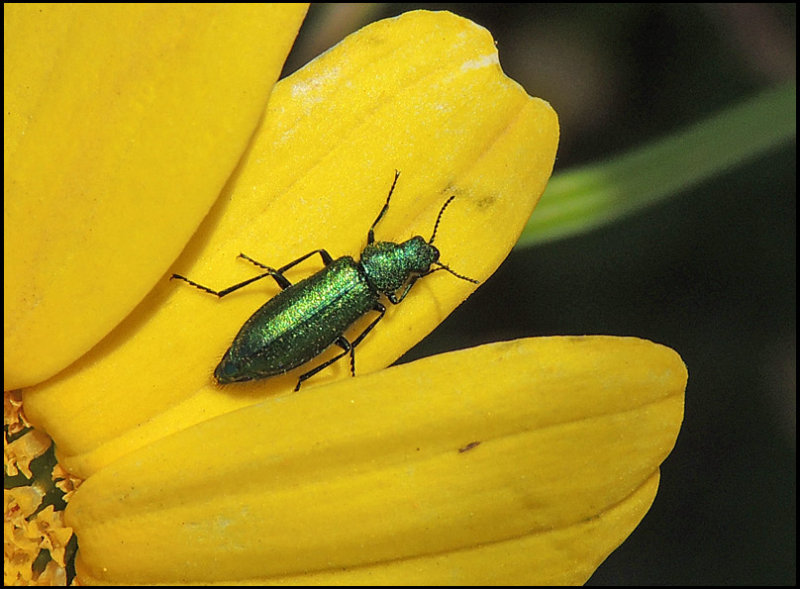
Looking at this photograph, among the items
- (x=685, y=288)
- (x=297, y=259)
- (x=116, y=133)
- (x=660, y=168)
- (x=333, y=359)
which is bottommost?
(x=685, y=288)

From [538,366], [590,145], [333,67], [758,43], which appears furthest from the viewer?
[590,145]

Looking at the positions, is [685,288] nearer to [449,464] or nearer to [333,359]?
[333,359]

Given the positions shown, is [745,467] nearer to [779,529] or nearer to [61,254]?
[779,529]

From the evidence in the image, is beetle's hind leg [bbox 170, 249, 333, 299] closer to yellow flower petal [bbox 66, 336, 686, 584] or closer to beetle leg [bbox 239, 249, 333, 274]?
beetle leg [bbox 239, 249, 333, 274]

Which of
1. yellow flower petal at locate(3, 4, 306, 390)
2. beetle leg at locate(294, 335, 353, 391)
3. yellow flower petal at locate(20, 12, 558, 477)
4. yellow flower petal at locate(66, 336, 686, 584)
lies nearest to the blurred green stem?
yellow flower petal at locate(20, 12, 558, 477)

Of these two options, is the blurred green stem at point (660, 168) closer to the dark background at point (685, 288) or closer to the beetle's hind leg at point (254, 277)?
the dark background at point (685, 288)

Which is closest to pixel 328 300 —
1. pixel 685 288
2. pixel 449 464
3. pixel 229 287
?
pixel 229 287

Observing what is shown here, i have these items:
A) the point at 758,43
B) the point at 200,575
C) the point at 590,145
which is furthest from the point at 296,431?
the point at 758,43

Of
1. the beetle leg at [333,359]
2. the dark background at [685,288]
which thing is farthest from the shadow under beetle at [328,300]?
the dark background at [685,288]
